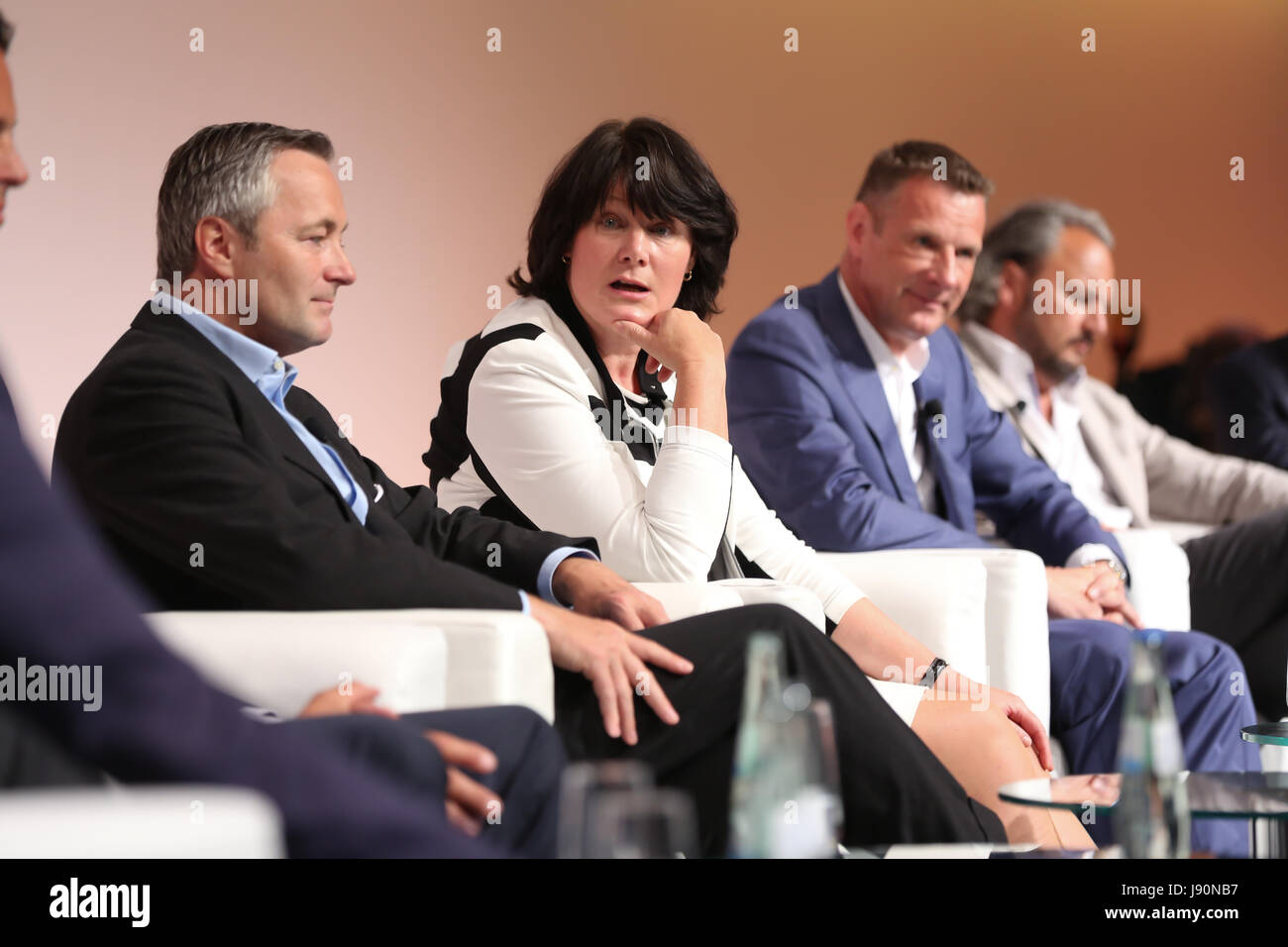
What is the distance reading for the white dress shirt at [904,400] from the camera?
336 centimetres

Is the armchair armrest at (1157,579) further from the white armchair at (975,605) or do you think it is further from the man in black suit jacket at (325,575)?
the man in black suit jacket at (325,575)

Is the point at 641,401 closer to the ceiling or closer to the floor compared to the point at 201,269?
closer to the floor

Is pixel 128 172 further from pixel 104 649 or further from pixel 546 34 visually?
pixel 104 649

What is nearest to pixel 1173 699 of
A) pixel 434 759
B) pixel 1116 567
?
pixel 1116 567

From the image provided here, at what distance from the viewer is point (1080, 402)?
4.29m

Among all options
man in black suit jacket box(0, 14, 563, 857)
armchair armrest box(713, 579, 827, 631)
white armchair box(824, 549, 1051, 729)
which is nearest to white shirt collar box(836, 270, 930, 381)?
white armchair box(824, 549, 1051, 729)

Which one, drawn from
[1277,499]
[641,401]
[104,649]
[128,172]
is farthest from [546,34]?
[104,649]

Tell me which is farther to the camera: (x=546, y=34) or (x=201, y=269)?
(x=546, y=34)

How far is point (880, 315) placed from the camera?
3395 millimetres

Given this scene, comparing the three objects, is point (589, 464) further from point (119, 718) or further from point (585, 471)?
point (119, 718)

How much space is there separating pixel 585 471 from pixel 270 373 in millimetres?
584

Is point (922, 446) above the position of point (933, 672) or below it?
above

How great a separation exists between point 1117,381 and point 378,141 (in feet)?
11.1

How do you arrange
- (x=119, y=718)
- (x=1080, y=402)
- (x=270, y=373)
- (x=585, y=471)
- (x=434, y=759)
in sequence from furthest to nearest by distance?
(x=1080, y=402) → (x=585, y=471) → (x=270, y=373) → (x=434, y=759) → (x=119, y=718)
